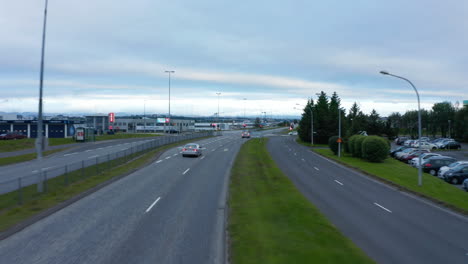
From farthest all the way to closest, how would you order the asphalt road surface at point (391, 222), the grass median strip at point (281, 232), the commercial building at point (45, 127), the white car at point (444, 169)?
the commercial building at point (45, 127) < the white car at point (444, 169) < the asphalt road surface at point (391, 222) < the grass median strip at point (281, 232)

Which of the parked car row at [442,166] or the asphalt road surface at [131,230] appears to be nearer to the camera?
the asphalt road surface at [131,230]

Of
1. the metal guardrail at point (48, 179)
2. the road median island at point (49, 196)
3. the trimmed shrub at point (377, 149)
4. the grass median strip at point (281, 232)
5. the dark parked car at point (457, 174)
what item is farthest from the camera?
the trimmed shrub at point (377, 149)

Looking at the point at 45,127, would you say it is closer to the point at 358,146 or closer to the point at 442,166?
the point at 358,146

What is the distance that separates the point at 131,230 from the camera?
1259cm

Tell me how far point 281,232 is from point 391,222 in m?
5.63

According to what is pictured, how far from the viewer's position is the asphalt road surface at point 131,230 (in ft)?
33.1

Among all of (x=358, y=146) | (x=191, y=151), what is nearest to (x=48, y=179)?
(x=191, y=151)

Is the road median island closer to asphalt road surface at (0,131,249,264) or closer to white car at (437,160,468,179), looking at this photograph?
asphalt road surface at (0,131,249,264)

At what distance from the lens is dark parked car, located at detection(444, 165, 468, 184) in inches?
1086

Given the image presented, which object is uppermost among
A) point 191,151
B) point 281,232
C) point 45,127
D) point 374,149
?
point 45,127

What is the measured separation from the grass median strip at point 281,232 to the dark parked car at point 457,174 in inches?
614

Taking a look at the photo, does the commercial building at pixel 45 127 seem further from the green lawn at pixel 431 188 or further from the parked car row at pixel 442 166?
the parked car row at pixel 442 166

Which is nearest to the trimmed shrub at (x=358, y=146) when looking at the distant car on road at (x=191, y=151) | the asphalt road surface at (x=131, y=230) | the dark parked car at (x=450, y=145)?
the distant car on road at (x=191, y=151)

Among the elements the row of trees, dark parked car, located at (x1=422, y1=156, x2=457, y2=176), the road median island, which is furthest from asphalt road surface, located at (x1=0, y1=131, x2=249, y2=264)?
the row of trees
